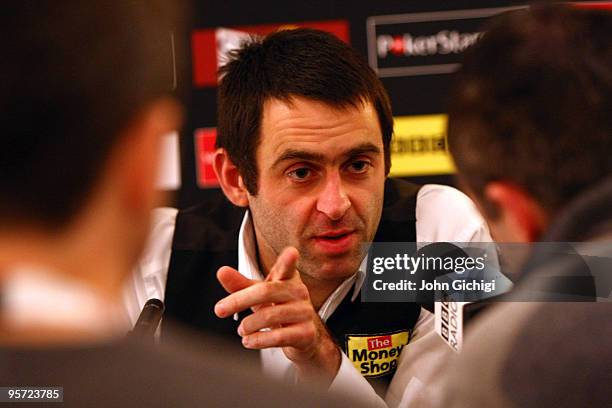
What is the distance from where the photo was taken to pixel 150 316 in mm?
1460

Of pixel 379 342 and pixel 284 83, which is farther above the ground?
pixel 284 83

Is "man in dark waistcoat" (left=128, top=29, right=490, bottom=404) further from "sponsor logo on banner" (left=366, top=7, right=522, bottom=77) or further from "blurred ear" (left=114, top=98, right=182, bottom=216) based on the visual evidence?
"blurred ear" (left=114, top=98, right=182, bottom=216)

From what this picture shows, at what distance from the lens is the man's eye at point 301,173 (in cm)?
151

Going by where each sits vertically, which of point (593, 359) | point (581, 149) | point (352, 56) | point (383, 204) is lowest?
point (593, 359)

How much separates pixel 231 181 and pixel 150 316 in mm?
301

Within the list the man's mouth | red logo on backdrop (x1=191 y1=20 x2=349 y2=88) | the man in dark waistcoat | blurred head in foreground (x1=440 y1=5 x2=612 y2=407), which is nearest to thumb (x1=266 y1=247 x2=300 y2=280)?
the man in dark waistcoat

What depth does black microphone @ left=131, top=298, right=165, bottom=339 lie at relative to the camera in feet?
4.56

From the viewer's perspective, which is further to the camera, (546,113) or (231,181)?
(231,181)

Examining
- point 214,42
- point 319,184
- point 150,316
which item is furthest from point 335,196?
point 214,42

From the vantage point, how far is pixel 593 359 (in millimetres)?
921

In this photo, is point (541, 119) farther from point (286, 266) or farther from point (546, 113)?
point (286, 266)

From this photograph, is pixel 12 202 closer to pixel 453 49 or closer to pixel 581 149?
pixel 581 149

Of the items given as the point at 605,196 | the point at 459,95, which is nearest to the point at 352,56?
the point at 459,95

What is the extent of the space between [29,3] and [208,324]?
0.99 meters
